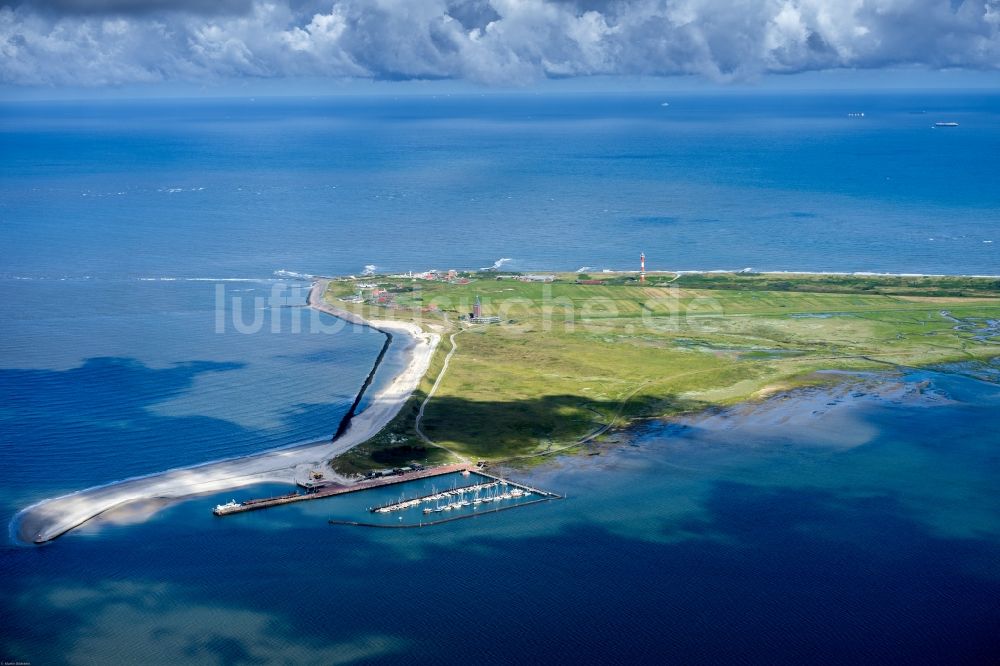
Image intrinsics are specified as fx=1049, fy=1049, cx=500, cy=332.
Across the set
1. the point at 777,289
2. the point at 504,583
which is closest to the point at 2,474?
the point at 504,583

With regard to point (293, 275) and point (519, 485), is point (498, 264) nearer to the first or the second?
point (293, 275)

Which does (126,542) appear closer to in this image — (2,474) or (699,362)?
(2,474)

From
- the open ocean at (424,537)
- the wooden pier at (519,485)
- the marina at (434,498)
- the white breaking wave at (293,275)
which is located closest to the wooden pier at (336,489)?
the marina at (434,498)

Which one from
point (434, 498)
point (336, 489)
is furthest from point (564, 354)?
point (336, 489)

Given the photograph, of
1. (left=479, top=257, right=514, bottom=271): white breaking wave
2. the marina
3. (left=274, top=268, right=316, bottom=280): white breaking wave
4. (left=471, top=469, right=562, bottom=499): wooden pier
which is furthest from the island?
(left=274, top=268, right=316, bottom=280): white breaking wave

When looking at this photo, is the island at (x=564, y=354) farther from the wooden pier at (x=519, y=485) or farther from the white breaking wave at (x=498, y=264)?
the white breaking wave at (x=498, y=264)
